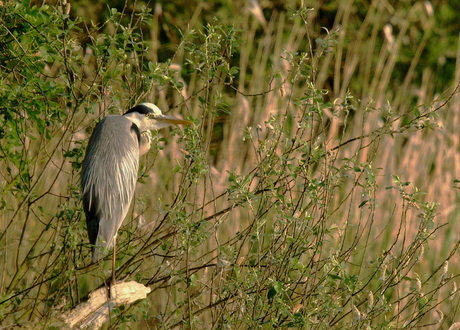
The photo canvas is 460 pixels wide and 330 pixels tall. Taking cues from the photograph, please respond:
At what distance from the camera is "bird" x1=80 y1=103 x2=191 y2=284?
2.87 meters

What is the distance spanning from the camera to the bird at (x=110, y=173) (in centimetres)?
287

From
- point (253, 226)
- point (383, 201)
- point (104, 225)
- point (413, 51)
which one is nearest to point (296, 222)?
point (253, 226)

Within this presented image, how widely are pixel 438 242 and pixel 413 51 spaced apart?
335cm

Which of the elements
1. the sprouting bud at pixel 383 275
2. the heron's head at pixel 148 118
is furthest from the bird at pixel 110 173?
the sprouting bud at pixel 383 275

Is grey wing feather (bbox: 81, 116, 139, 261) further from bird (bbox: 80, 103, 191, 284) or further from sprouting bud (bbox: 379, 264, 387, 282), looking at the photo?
sprouting bud (bbox: 379, 264, 387, 282)

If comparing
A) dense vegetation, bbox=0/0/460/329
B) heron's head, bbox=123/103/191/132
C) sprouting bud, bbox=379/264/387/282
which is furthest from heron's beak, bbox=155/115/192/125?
sprouting bud, bbox=379/264/387/282

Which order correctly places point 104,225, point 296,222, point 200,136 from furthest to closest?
1. point 104,225
2. point 200,136
3. point 296,222

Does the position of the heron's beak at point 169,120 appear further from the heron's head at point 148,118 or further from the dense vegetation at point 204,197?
the dense vegetation at point 204,197

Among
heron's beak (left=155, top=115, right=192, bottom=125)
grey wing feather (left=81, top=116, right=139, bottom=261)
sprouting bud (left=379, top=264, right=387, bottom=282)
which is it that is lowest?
sprouting bud (left=379, top=264, right=387, bottom=282)

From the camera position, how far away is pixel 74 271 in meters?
2.74

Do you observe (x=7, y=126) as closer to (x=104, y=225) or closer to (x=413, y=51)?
(x=104, y=225)

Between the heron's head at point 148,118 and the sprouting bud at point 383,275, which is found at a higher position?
the heron's head at point 148,118

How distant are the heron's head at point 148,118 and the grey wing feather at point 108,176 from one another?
0.25 ft

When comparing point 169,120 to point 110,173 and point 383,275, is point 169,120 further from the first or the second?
point 383,275
